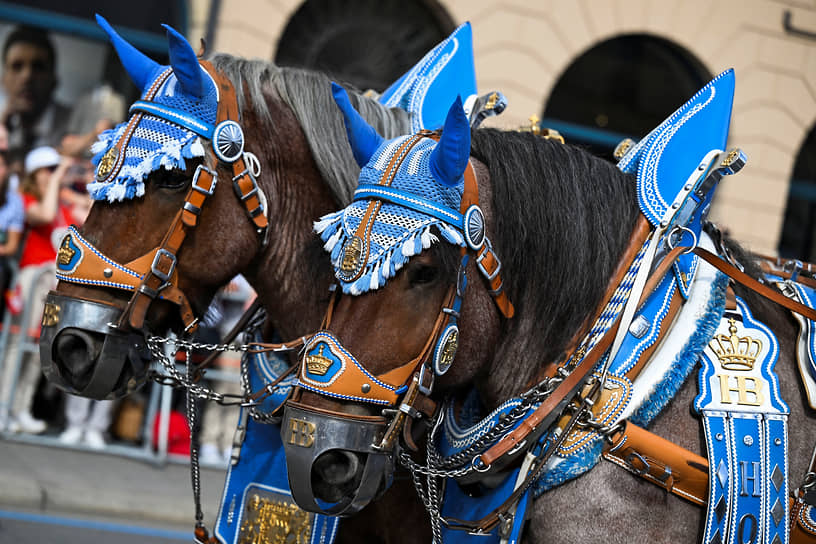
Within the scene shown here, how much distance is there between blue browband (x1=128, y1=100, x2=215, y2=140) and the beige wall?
5.73 metres

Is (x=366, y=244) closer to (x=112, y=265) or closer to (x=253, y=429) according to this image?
(x=112, y=265)

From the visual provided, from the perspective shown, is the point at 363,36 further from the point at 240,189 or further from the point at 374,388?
the point at 374,388

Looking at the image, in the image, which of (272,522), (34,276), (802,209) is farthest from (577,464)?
(802,209)

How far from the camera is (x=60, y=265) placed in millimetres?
2486

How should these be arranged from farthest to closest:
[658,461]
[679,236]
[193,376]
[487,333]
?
[193,376] < [679,236] < [487,333] < [658,461]

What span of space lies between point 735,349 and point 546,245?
1.73ft

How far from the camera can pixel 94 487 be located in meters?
5.38

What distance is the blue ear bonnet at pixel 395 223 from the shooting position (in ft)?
6.35

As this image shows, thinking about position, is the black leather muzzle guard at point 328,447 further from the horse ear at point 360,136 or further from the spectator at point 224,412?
the spectator at point 224,412

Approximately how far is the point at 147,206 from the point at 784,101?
309 inches

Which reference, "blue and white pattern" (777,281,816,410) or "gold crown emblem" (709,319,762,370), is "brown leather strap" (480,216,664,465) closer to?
"gold crown emblem" (709,319,762,370)

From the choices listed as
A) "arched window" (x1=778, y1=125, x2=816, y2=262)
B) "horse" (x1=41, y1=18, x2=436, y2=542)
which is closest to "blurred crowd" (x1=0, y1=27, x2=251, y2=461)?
"horse" (x1=41, y1=18, x2=436, y2=542)

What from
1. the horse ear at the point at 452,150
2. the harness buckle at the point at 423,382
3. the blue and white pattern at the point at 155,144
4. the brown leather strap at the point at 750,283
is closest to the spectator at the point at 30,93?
the blue and white pattern at the point at 155,144

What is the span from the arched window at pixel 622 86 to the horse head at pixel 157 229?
21.2ft
